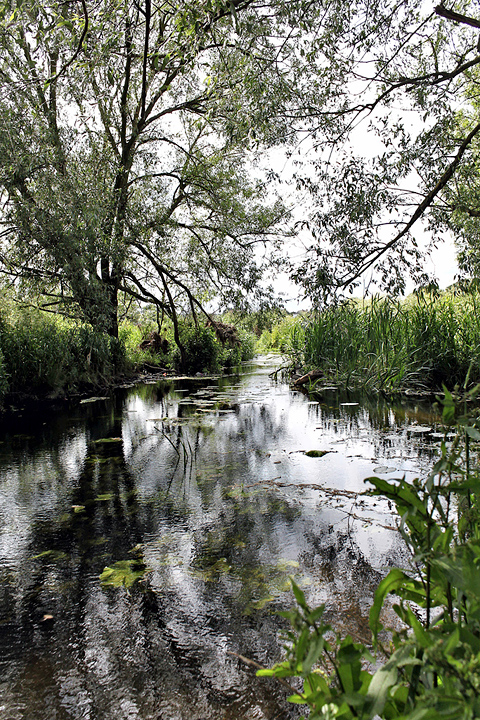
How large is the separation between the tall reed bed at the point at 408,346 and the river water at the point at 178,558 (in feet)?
11.5

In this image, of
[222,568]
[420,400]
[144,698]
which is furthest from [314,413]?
[144,698]

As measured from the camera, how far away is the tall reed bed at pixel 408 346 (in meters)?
8.96

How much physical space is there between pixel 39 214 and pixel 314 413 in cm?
733

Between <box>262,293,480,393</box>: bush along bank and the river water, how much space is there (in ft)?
11.5

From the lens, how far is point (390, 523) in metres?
2.95

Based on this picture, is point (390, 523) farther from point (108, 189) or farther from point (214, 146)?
point (214, 146)

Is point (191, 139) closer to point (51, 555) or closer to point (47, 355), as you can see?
point (47, 355)

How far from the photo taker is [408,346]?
959cm

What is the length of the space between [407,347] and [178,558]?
7970 millimetres

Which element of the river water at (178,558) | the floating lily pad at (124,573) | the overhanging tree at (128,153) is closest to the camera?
the river water at (178,558)

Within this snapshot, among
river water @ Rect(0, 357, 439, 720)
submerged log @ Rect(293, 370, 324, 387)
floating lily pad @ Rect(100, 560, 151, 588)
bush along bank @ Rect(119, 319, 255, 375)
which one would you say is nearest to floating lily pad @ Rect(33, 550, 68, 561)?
river water @ Rect(0, 357, 439, 720)

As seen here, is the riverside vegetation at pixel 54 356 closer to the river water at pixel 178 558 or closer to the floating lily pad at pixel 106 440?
the floating lily pad at pixel 106 440

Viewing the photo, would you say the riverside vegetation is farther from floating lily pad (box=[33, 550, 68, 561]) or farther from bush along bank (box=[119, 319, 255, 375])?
floating lily pad (box=[33, 550, 68, 561])

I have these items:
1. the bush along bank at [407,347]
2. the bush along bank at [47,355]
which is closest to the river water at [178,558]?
the bush along bank at [407,347]
